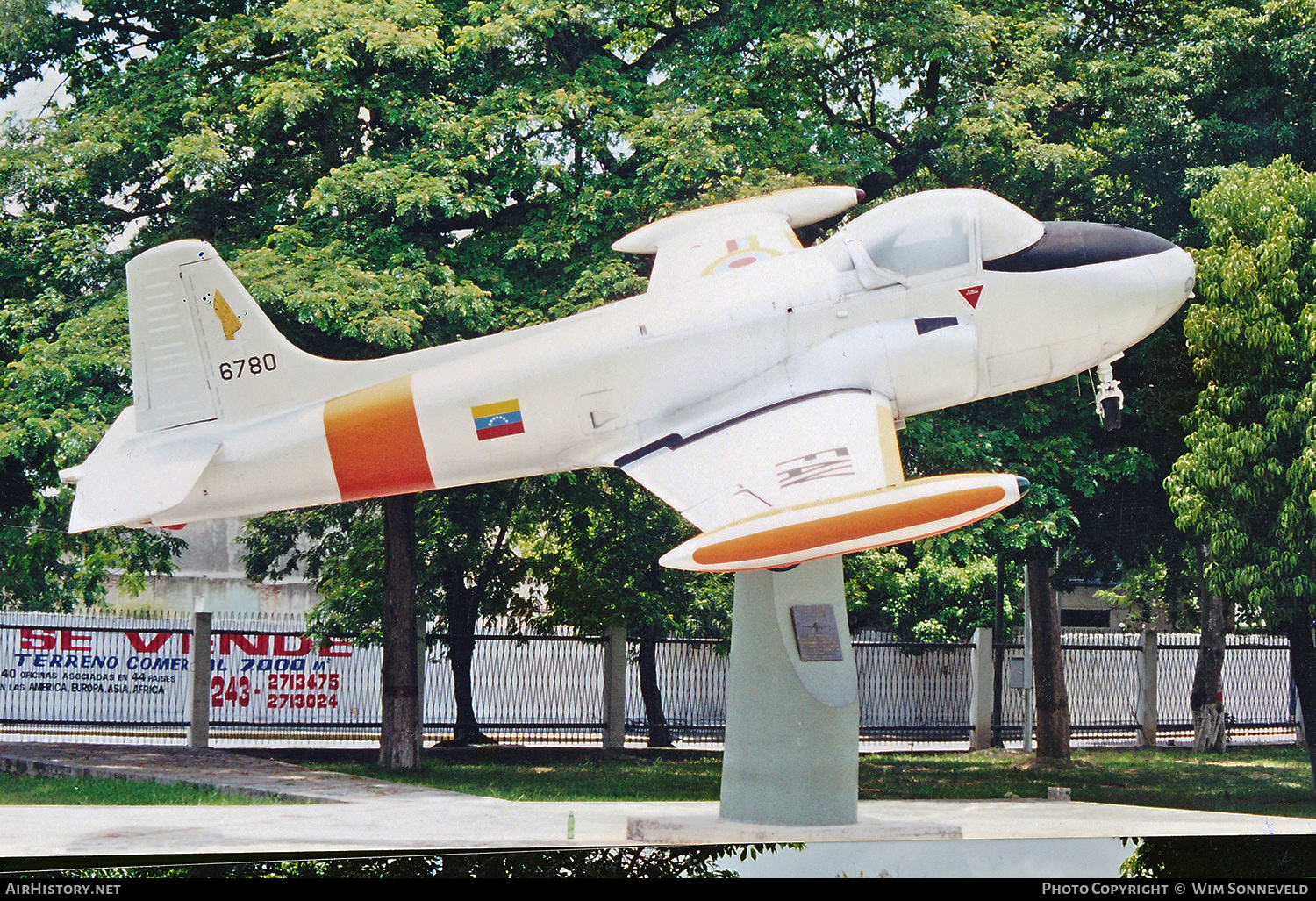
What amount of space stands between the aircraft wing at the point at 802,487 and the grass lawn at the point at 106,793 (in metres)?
6.43

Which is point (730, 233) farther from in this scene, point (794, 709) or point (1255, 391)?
point (1255, 391)

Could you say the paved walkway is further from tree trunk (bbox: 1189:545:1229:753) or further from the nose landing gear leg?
tree trunk (bbox: 1189:545:1229:753)

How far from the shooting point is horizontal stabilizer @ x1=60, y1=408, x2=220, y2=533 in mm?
10188

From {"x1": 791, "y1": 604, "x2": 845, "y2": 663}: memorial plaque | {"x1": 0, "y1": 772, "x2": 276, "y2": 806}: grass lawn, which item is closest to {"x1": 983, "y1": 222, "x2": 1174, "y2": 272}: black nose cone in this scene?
{"x1": 791, "y1": 604, "x2": 845, "y2": 663}: memorial plaque

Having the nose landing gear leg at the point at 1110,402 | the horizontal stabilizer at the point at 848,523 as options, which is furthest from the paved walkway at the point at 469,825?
the nose landing gear leg at the point at 1110,402

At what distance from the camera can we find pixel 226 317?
425 inches

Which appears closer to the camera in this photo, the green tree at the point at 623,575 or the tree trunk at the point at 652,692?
the green tree at the point at 623,575

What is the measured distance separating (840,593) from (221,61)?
33.7 feet

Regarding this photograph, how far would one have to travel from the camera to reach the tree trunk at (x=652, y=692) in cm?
2089

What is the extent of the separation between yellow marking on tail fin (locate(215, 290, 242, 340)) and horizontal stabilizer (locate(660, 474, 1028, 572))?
4.79 m

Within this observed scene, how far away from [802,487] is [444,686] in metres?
12.8

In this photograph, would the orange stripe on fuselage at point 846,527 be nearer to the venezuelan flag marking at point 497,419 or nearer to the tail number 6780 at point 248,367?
the venezuelan flag marking at point 497,419

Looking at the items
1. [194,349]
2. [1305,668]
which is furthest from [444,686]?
[1305,668]

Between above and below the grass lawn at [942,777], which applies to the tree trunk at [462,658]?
above
